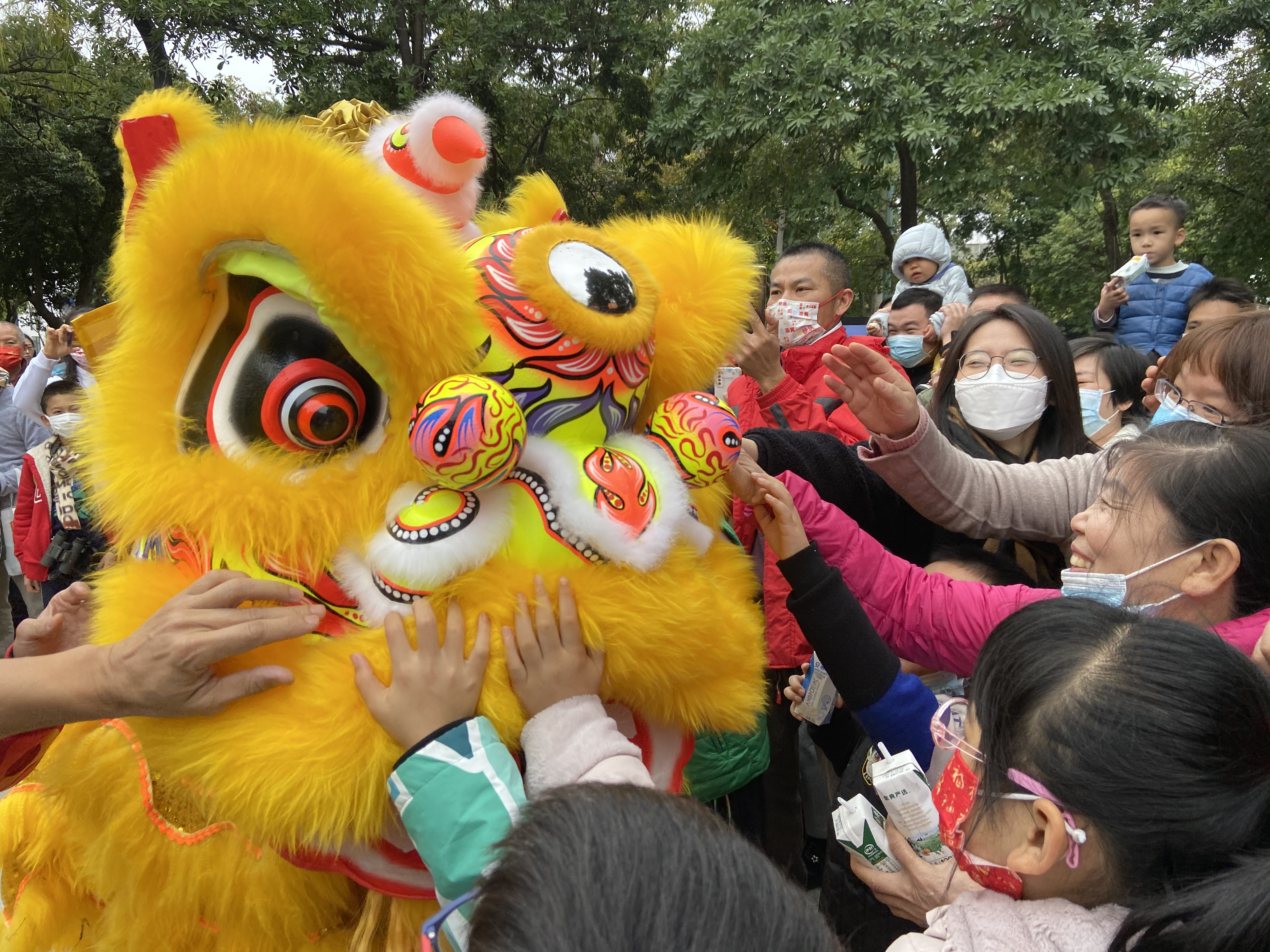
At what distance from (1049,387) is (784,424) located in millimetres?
815

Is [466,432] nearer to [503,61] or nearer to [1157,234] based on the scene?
[1157,234]

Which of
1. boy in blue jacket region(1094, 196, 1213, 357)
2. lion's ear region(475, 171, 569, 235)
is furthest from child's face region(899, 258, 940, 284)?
lion's ear region(475, 171, 569, 235)

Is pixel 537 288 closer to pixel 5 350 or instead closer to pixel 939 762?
pixel 939 762

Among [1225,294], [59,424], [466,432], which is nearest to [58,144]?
[59,424]

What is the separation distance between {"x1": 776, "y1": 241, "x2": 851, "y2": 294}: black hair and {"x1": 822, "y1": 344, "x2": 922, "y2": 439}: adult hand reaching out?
5.32 feet

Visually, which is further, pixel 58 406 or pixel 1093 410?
pixel 58 406

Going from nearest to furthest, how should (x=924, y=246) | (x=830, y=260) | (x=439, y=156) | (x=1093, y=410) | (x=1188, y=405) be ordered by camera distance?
(x=439, y=156)
(x=1188, y=405)
(x=1093, y=410)
(x=830, y=260)
(x=924, y=246)

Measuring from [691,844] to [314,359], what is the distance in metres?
0.85

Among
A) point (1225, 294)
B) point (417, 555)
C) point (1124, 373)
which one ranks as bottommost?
point (417, 555)

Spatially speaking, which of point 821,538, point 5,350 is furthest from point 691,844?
point 5,350

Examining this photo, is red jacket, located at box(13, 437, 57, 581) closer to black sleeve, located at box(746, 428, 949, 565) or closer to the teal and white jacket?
black sleeve, located at box(746, 428, 949, 565)

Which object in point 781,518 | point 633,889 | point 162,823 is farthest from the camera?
point 781,518

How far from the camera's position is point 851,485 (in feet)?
7.45

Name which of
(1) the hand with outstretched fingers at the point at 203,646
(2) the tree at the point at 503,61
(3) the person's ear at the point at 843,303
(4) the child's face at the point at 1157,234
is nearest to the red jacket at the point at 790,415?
(3) the person's ear at the point at 843,303
